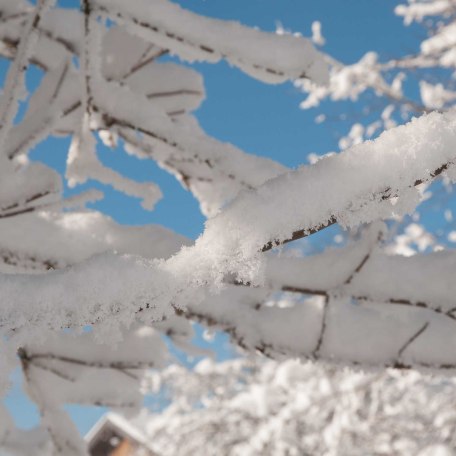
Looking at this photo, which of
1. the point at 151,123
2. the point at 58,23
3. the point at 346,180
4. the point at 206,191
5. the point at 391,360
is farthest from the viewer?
the point at 206,191

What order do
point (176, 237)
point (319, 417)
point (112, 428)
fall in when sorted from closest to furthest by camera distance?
point (176, 237), point (319, 417), point (112, 428)

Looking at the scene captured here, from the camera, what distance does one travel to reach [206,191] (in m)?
2.20

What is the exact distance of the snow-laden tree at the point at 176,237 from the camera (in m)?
0.62

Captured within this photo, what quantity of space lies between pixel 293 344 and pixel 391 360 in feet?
0.73

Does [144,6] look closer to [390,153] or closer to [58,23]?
[58,23]

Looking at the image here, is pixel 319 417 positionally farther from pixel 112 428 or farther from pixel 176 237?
pixel 112 428

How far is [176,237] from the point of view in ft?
4.33

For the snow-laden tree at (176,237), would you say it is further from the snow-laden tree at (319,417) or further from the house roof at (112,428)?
the house roof at (112,428)

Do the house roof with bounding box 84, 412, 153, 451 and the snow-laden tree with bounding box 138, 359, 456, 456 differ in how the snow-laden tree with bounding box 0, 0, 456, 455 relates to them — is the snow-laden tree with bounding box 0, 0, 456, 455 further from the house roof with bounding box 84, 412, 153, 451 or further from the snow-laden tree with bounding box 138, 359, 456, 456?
the house roof with bounding box 84, 412, 153, 451

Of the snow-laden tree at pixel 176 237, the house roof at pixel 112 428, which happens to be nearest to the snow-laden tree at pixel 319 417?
the snow-laden tree at pixel 176 237

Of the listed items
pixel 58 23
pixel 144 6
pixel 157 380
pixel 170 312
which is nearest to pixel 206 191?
pixel 58 23

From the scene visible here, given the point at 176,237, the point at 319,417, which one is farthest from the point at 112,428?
the point at 176,237

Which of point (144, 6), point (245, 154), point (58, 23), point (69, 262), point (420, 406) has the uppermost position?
point (58, 23)

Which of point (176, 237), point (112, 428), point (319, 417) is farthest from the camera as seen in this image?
point (112, 428)
